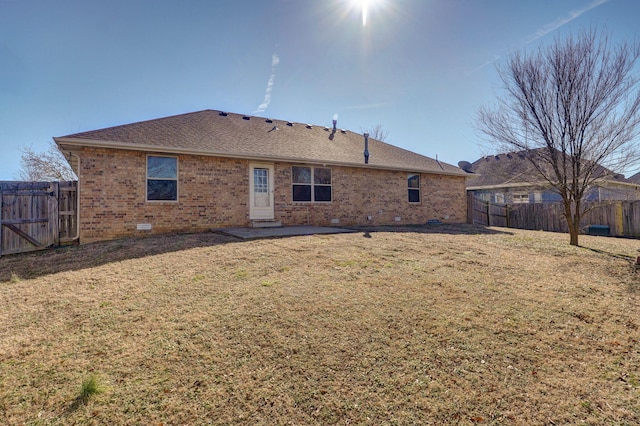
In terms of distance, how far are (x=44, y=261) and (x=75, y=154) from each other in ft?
12.8

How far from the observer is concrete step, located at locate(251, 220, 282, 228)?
33.5 ft

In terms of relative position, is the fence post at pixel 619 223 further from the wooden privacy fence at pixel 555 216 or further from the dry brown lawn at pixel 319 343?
the dry brown lawn at pixel 319 343

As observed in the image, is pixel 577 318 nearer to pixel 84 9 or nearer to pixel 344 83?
pixel 344 83

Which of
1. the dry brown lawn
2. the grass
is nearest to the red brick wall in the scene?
the dry brown lawn

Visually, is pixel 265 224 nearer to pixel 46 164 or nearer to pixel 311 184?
pixel 311 184

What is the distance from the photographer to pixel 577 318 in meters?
3.55

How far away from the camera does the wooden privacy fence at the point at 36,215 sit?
7480 millimetres

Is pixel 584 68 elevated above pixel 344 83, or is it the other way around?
pixel 344 83

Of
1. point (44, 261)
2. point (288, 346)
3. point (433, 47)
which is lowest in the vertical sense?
point (288, 346)

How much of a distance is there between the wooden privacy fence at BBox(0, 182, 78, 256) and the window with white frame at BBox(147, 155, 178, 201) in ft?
6.33

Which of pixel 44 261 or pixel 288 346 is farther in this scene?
pixel 44 261

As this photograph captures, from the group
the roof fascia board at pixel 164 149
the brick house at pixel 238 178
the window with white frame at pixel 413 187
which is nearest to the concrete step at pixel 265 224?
the brick house at pixel 238 178

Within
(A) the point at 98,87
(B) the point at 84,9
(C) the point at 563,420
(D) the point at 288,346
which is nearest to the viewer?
(C) the point at 563,420

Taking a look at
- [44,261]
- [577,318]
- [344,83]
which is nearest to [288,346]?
[577,318]
